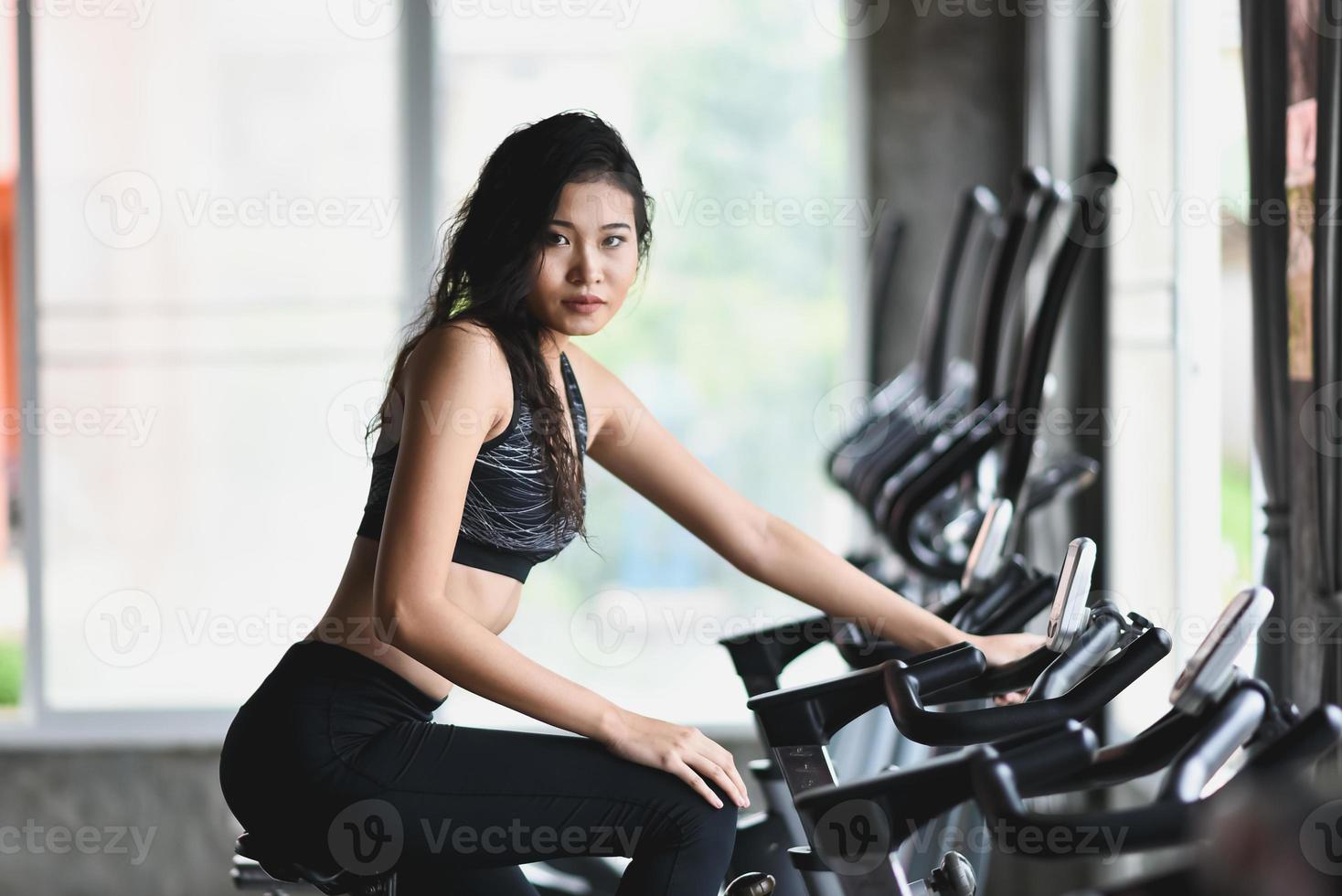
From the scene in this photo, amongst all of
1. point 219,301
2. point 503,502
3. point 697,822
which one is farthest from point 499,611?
point 219,301

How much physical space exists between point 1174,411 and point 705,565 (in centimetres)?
199

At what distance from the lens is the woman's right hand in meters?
1.30

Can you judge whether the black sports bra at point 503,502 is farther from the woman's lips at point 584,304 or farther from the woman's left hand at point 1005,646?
the woman's left hand at point 1005,646

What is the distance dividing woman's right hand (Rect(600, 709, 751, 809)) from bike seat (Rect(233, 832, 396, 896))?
0.30 meters

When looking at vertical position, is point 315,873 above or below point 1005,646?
below

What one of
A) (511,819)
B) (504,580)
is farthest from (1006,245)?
(511,819)

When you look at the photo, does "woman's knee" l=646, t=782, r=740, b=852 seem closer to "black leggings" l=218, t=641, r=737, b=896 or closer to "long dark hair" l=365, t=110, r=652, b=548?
"black leggings" l=218, t=641, r=737, b=896

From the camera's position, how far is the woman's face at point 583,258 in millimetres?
1524

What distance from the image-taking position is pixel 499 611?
5.00 feet

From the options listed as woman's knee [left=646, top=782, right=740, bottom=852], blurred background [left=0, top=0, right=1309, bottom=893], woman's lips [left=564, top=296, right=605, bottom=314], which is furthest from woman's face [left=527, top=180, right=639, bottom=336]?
blurred background [left=0, top=0, right=1309, bottom=893]

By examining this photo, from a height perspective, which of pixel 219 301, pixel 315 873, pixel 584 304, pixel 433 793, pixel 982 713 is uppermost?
pixel 219 301

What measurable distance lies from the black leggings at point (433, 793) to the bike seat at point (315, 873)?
0.06ft

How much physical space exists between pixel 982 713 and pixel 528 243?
72 centimetres

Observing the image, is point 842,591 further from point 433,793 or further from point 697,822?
point 433,793
